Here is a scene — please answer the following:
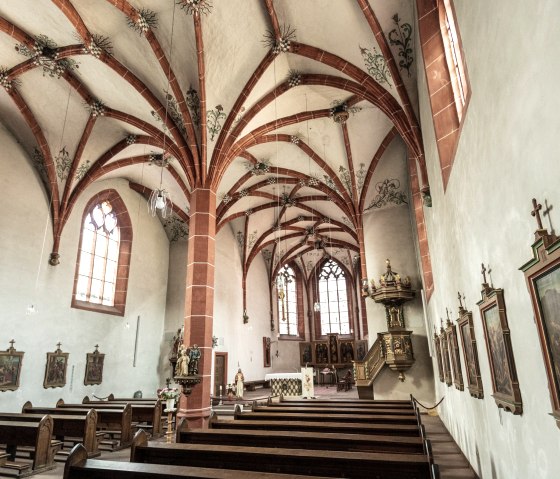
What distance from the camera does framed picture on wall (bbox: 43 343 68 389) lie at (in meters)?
12.2

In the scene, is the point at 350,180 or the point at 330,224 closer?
the point at 350,180

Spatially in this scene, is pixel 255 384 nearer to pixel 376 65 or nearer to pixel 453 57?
pixel 376 65

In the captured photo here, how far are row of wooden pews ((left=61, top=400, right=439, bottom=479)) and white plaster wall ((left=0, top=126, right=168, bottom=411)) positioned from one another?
8.53 m

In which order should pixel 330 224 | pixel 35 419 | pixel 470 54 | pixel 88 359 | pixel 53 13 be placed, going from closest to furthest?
pixel 470 54 → pixel 35 419 → pixel 53 13 → pixel 88 359 → pixel 330 224

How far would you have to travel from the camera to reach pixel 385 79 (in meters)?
9.62

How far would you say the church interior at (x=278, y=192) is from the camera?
3094 mm

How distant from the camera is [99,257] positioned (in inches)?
609

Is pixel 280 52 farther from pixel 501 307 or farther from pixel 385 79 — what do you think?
pixel 501 307

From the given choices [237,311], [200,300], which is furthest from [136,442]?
[237,311]

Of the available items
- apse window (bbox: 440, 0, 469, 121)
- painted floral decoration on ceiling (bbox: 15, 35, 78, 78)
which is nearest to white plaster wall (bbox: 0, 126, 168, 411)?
painted floral decoration on ceiling (bbox: 15, 35, 78, 78)

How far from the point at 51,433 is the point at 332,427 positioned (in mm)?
4923

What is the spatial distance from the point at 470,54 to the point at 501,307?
2.49m

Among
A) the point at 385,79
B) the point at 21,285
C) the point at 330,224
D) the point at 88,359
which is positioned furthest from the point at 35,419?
the point at 330,224

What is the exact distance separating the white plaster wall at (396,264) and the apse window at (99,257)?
396 inches
